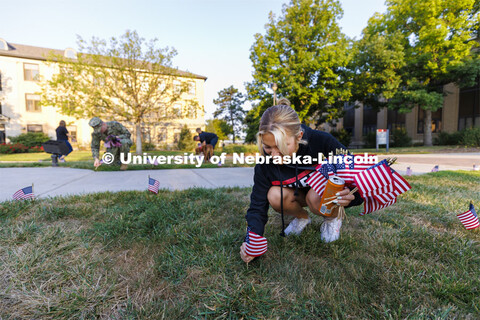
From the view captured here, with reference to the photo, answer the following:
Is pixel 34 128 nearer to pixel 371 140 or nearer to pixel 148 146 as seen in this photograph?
pixel 148 146

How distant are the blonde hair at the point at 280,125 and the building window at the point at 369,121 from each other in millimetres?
32047

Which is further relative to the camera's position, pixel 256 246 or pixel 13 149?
pixel 13 149

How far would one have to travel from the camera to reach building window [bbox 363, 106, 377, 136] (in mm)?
28703

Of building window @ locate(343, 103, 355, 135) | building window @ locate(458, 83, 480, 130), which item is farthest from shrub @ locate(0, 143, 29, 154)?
building window @ locate(458, 83, 480, 130)

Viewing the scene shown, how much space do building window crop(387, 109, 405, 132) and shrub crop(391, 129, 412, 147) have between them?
2231 mm

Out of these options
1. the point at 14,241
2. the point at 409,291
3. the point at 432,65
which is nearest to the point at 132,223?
the point at 14,241

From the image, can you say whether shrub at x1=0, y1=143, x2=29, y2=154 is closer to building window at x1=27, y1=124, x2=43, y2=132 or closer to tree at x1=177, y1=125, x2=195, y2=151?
building window at x1=27, y1=124, x2=43, y2=132

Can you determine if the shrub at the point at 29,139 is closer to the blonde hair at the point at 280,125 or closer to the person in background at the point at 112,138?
the person in background at the point at 112,138

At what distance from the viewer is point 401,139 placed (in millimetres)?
23031

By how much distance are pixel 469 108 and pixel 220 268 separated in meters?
29.8

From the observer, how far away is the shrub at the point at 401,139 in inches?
902

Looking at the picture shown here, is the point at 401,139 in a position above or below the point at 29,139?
below

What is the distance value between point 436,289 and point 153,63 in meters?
19.3

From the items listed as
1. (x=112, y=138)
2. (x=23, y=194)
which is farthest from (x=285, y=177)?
(x=112, y=138)
